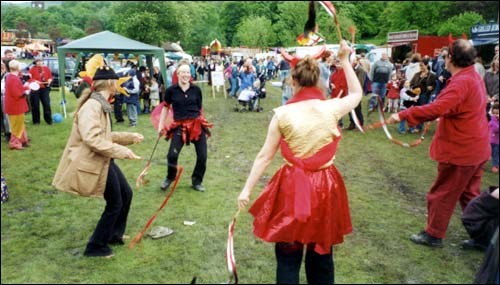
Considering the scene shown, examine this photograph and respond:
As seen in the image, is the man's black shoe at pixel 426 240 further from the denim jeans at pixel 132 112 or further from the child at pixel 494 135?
the denim jeans at pixel 132 112

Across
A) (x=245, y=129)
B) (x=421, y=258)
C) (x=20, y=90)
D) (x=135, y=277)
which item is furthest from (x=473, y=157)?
(x=20, y=90)

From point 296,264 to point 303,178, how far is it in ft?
2.06

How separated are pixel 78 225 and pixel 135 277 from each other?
1.67 meters

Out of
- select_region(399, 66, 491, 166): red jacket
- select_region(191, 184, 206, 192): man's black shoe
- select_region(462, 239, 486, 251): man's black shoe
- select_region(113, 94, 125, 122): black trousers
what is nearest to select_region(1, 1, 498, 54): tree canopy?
select_region(113, 94, 125, 122): black trousers

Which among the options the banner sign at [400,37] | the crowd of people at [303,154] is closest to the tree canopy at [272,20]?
the banner sign at [400,37]

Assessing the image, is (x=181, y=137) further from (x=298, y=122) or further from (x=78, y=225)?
(x=298, y=122)

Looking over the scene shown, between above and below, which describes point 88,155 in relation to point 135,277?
above

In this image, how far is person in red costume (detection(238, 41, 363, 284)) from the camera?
281 cm

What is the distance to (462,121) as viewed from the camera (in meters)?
4.09

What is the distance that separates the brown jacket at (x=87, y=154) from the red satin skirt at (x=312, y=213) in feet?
5.26

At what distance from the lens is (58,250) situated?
444cm

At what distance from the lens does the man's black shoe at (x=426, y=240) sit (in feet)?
14.8

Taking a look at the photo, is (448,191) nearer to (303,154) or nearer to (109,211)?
(303,154)

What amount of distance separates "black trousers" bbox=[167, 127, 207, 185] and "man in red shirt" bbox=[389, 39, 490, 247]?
10.7 feet
